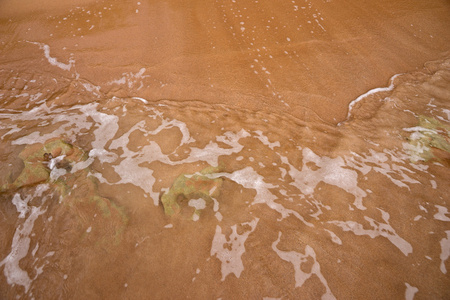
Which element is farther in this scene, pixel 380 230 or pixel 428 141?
pixel 428 141

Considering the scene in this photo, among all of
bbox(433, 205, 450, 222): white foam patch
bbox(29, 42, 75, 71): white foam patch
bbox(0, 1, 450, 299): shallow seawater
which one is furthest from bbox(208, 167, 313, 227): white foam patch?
bbox(29, 42, 75, 71): white foam patch

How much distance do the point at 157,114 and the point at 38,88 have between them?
1939 millimetres

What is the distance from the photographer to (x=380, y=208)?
241 centimetres

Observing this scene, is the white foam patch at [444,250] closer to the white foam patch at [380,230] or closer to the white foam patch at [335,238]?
the white foam patch at [380,230]

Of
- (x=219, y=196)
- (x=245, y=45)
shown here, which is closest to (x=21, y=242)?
(x=219, y=196)

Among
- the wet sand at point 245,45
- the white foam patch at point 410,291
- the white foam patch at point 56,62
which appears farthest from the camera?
the white foam patch at point 56,62

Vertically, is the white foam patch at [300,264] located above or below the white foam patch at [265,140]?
below

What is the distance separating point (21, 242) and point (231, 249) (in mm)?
1956

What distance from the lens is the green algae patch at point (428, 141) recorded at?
2.77m

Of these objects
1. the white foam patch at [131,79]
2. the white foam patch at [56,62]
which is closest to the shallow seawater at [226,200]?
the white foam patch at [131,79]

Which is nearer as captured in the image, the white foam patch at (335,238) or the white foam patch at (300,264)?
the white foam patch at (300,264)

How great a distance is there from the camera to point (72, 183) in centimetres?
268

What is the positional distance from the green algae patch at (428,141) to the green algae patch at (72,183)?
3218 millimetres

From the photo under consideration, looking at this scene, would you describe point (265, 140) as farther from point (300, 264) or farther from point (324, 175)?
point (300, 264)
